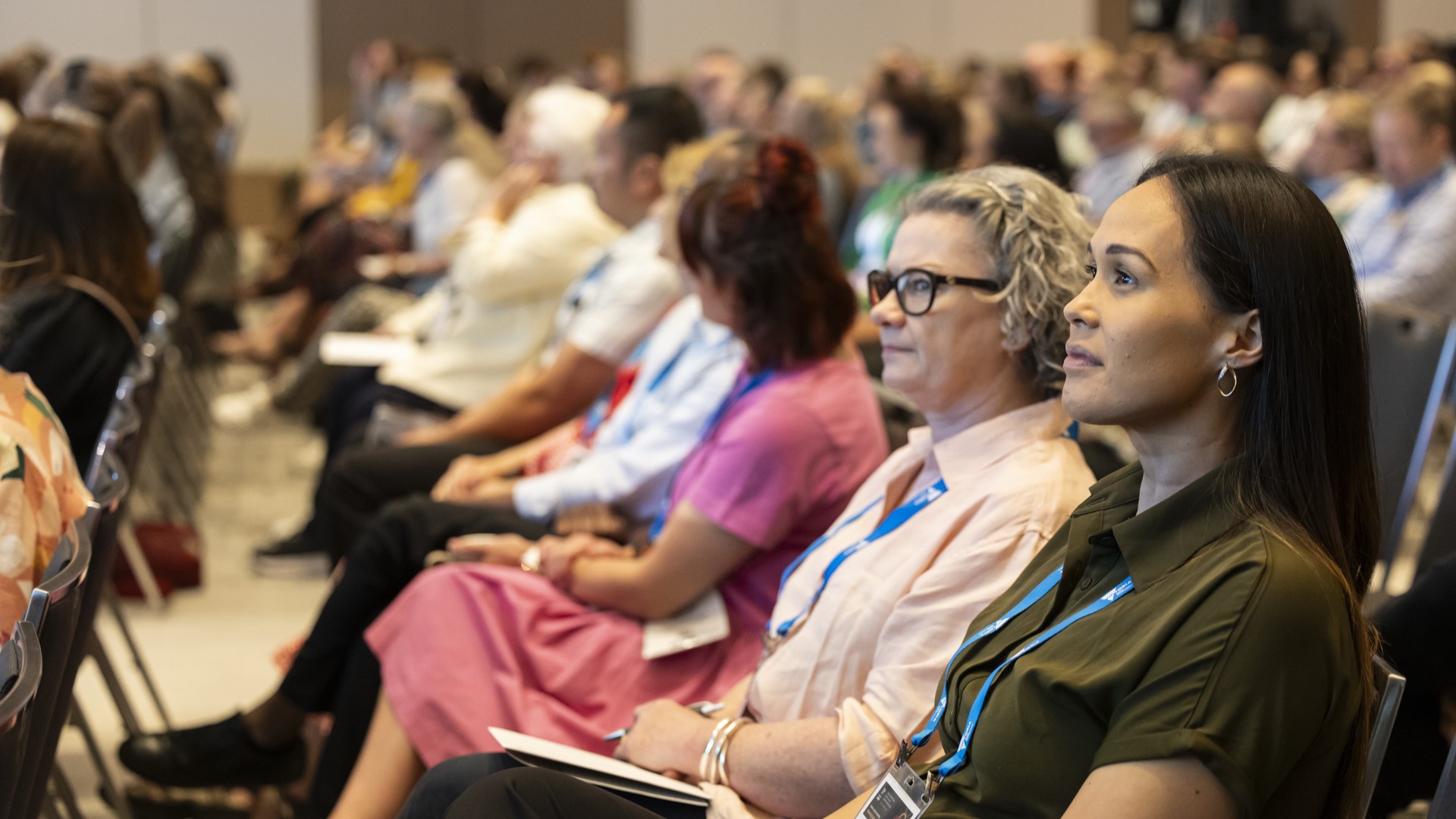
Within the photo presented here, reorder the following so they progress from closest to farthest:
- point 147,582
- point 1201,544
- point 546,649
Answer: point 1201,544, point 546,649, point 147,582

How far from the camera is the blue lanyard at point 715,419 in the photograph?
7.33 feet

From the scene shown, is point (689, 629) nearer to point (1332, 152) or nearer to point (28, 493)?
point (28, 493)

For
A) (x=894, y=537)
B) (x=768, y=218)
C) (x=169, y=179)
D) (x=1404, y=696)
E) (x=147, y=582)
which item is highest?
(x=768, y=218)

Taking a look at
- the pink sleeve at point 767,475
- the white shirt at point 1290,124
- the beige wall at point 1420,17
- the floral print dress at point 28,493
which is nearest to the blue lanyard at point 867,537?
the pink sleeve at point 767,475

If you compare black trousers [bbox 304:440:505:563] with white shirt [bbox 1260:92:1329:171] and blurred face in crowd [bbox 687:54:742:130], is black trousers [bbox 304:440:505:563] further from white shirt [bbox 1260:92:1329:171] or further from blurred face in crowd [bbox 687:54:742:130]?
blurred face in crowd [bbox 687:54:742:130]

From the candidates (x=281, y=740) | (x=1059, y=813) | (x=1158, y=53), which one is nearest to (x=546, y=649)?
(x=281, y=740)

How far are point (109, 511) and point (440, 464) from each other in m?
1.48

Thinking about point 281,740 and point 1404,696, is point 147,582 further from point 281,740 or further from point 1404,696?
point 1404,696

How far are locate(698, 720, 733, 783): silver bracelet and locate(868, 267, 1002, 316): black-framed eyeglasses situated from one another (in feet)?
1.77

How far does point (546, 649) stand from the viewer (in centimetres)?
219

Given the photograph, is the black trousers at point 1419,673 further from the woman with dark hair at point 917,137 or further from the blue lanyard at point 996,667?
the woman with dark hair at point 917,137

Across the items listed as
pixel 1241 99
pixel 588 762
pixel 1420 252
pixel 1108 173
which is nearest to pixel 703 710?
pixel 588 762

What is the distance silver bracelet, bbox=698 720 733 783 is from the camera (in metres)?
1.66

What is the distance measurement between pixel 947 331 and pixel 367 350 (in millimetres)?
2845
